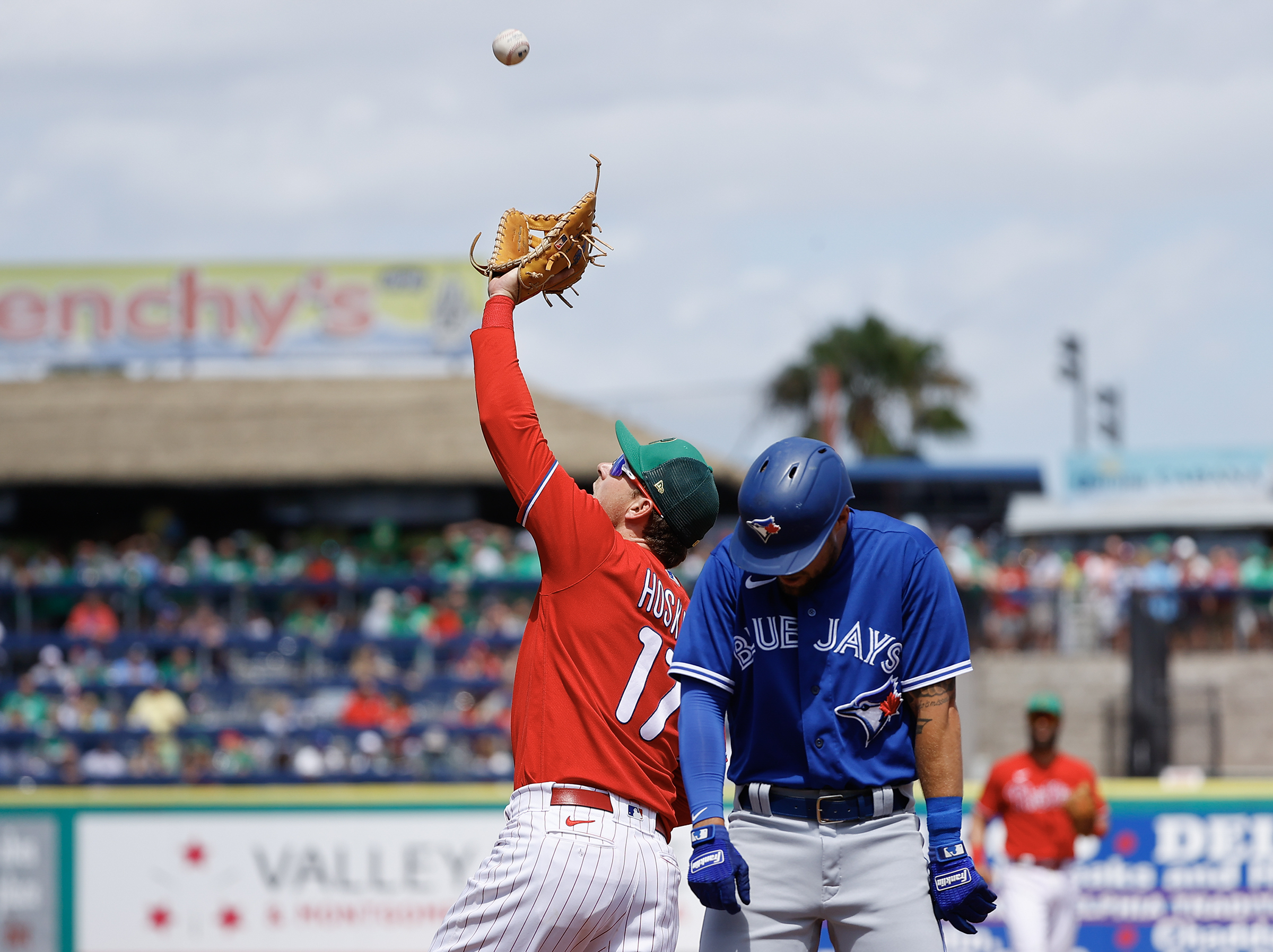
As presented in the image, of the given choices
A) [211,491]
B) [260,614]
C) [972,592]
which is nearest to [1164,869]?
[972,592]

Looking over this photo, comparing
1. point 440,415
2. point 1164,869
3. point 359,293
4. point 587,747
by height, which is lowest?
point 1164,869

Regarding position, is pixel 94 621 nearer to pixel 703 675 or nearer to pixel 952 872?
pixel 703 675

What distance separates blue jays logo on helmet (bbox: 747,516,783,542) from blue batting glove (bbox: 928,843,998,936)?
0.82 meters

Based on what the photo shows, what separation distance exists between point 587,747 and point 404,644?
12.7 m

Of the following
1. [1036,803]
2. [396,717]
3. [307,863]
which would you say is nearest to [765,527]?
[1036,803]

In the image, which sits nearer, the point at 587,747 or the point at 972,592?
the point at 587,747

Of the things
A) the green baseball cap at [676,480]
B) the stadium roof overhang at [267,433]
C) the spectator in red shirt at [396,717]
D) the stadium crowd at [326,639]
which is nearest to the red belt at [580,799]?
the green baseball cap at [676,480]

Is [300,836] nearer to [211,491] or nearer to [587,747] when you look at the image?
[587,747]

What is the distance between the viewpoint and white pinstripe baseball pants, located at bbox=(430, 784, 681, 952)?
332cm

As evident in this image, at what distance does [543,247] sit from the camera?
11.8 ft

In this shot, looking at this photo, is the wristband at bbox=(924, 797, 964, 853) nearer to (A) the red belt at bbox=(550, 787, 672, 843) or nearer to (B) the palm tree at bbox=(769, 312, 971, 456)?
(A) the red belt at bbox=(550, 787, 672, 843)

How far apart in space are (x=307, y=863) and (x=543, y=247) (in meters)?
7.02

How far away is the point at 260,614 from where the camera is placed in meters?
17.3

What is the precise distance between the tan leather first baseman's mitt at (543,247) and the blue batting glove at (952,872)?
156 centimetres
